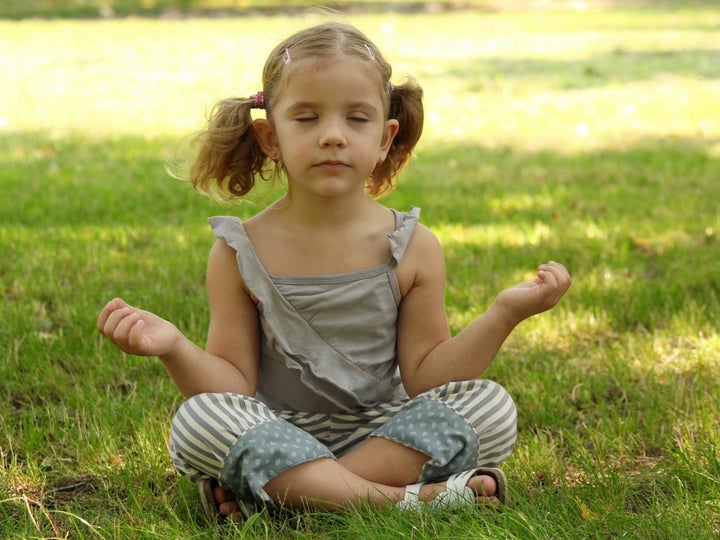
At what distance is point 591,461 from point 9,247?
2.91 meters

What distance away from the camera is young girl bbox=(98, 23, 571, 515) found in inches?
92.0

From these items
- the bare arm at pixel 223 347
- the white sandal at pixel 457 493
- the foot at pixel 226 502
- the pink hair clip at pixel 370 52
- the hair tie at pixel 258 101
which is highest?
the pink hair clip at pixel 370 52

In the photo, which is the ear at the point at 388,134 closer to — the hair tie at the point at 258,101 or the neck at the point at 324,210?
the neck at the point at 324,210

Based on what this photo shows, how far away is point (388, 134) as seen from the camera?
106 inches

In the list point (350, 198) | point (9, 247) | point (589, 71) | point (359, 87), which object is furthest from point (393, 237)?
point (589, 71)

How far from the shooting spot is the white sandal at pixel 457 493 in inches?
89.7

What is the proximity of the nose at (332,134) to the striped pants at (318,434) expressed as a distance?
0.61 m

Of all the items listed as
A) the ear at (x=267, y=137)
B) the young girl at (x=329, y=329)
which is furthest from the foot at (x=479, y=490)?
the ear at (x=267, y=137)

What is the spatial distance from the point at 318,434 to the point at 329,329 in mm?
260

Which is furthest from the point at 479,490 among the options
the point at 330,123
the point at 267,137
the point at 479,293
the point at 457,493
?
the point at 479,293

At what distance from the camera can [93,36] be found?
56.9ft

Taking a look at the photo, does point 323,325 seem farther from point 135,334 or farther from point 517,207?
point 517,207

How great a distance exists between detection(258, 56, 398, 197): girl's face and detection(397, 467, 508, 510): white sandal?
705 mm

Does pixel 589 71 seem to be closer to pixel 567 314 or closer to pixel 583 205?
pixel 583 205
